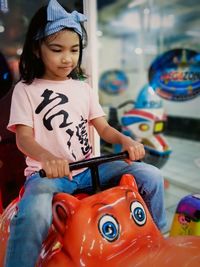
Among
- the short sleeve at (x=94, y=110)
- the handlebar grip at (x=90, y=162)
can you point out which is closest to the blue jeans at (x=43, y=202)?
the handlebar grip at (x=90, y=162)

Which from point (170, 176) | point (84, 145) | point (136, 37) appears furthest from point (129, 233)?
point (136, 37)

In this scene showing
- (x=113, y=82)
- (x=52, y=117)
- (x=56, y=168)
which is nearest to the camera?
(x=56, y=168)

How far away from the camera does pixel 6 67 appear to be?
5.16ft

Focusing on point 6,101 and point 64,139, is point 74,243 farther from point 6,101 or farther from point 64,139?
point 6,101

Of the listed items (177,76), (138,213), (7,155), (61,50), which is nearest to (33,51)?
(61,50)

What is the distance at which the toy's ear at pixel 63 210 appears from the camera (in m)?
0.88

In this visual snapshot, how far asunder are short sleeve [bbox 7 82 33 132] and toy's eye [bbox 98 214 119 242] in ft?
1.43

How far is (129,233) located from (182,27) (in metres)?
5.53

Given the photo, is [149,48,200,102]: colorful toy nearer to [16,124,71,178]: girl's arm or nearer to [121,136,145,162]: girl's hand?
[121,136,145,162]: girl's hand

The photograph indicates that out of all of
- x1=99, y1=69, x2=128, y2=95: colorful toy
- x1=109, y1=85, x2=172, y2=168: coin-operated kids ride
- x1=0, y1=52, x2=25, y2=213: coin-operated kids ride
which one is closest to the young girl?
x1=0, y1=52, x2=25, y2=213: coin-operated kids ride

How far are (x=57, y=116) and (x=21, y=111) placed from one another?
12 cm

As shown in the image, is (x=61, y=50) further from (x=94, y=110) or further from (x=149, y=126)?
(x=149, y=126)

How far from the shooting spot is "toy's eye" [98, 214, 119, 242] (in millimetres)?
865

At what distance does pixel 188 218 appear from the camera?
4.90 feet
